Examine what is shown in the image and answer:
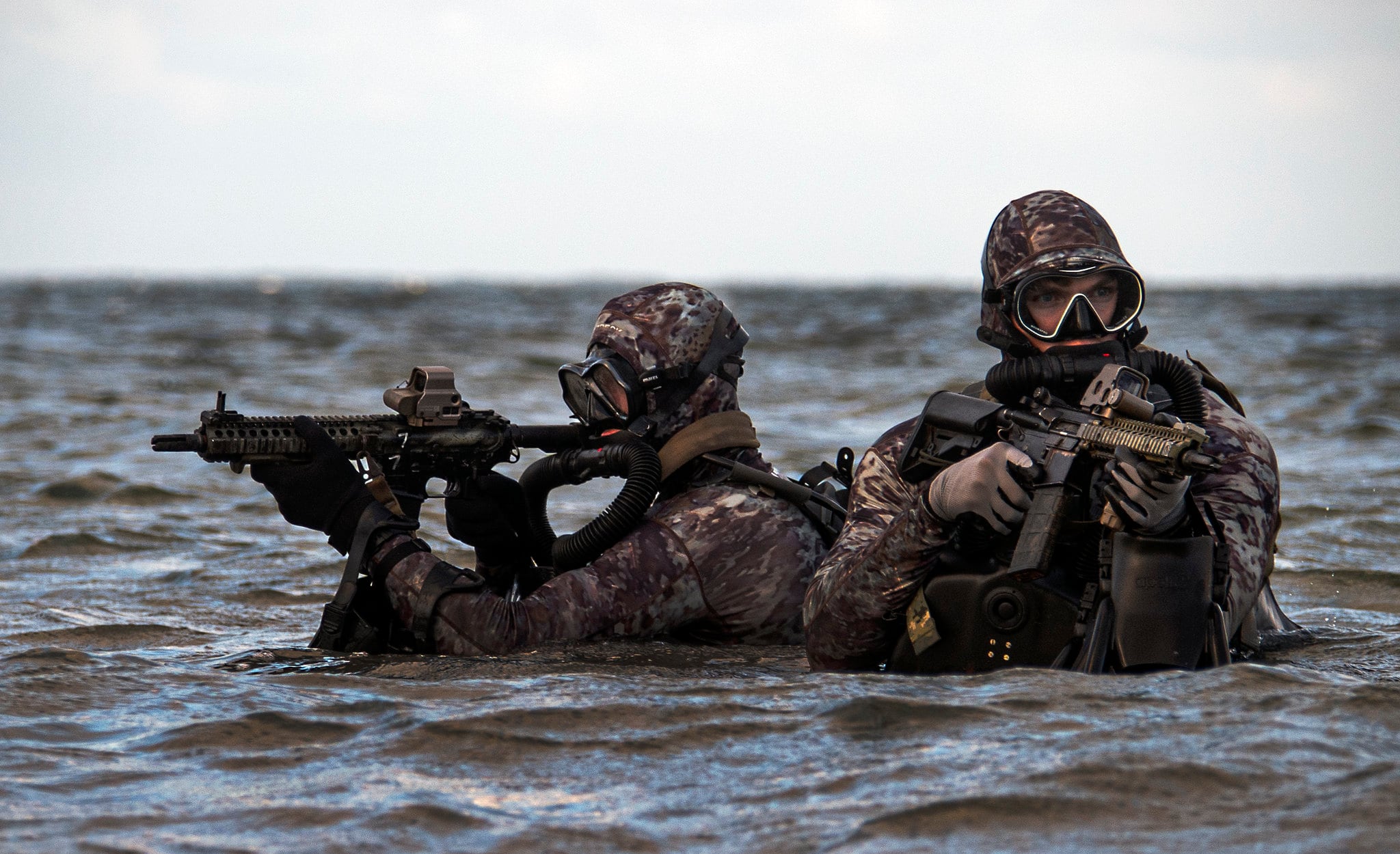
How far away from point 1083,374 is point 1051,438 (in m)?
0.25

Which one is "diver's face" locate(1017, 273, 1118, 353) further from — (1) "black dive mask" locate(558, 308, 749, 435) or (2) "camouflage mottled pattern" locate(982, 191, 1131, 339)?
(1) "black dive mask" locate(558, 308, 749, 435)

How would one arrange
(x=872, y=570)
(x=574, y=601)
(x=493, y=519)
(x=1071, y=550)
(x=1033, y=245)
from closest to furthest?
(x=1071, y=550) → (x=872, y=570) → (x=1033, y=245) → (x=574, y=601) → (x=493, y=519)

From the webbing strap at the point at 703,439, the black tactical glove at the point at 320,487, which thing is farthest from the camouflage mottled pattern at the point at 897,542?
the black tactical glove at the point at 320,487

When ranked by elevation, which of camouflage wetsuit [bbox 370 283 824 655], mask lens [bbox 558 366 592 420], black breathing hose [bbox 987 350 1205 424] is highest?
black breathing hose [bbox 987 350 1205 424]

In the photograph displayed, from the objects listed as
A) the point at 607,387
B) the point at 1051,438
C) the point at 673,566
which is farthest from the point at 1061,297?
the point at 607,387

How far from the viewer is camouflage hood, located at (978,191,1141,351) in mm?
4699

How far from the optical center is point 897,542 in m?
4.50

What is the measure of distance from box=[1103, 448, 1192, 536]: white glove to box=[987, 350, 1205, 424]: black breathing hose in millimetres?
413

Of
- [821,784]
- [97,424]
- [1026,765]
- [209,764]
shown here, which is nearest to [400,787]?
[209,764]

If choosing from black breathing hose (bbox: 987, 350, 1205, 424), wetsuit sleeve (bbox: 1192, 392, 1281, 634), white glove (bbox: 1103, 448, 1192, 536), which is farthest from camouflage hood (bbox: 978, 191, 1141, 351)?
white glove (bbox: 1103, 448, 1192, 536)

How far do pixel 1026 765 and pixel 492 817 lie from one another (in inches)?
53.1

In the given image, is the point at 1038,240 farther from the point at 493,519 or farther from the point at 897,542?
the point at 493,519

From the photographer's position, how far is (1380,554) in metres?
9.19

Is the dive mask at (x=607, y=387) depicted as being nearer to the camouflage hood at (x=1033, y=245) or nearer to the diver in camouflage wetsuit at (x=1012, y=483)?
the diver in camouflage wetsuit at (x=1012, y=483)
